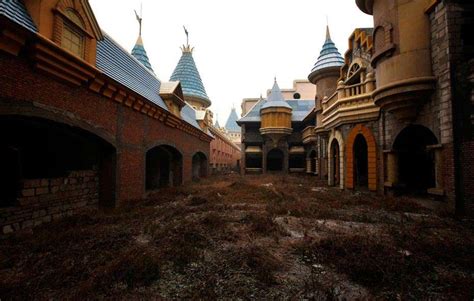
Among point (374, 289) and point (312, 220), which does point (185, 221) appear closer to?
point (312, 220)

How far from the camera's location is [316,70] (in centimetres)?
1738

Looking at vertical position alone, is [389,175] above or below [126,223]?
above

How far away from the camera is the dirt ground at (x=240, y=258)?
275cm

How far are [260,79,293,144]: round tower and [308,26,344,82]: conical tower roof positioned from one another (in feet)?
16.6

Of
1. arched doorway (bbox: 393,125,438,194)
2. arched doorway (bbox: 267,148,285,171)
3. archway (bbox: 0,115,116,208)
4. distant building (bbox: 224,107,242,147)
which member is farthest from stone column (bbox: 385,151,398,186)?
distant building (bbox: 224,107,242,147)

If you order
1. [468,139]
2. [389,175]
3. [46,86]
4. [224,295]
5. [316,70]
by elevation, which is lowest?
[224,295]

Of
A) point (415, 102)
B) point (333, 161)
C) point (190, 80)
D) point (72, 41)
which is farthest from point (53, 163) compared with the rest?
point (190, 80)

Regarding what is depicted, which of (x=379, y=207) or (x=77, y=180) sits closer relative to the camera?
(x=77, y=180)

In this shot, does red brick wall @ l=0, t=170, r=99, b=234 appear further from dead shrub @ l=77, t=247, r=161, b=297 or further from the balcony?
the balcony

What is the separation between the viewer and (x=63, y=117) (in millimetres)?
5145

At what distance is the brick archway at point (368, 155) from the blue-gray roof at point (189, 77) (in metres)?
23.9

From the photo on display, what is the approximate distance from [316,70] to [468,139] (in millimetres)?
12865

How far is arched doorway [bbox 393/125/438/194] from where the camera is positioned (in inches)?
360

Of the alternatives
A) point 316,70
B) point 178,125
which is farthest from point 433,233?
point 316,70
